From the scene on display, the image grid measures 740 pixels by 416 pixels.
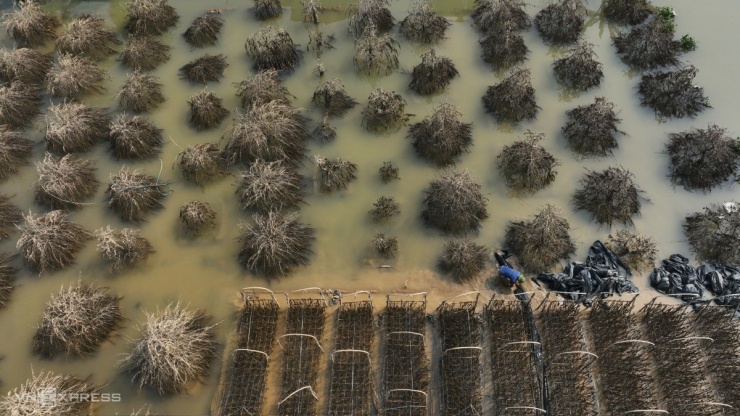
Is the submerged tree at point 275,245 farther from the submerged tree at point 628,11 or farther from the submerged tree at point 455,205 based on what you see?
the submerged tree at point 628,11

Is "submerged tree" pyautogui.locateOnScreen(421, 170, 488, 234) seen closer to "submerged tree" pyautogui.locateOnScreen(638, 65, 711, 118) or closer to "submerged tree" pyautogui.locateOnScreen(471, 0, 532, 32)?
"submerged tree" pyautogui.locateOnScreen(471, 0, 532, 32)

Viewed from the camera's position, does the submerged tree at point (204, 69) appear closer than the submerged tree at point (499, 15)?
Yes

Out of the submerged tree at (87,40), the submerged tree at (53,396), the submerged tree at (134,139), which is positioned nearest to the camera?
the submerged tree at (53,396)

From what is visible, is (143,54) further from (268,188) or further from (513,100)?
(513,100)

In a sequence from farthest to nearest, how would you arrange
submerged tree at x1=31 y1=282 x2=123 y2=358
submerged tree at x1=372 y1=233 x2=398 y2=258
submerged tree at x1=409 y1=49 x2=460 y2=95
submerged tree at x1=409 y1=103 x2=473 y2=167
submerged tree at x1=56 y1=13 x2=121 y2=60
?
1. submerged tree at x1=56 y1=13 x2=121 y2=60
2. submerged tree at x1=409 y1=49 x2=460 y2=95
3. submerged tree at x1=409 y1=103 x2=473 y2=167
4. submerged tree at x1=372 y1=233 x2=398 y2=258
5. submerged tree at x1=31 y1=282 x2=123 y2=358

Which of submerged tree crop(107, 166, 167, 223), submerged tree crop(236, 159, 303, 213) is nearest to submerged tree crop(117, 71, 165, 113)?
submerged tree crop(107, 166, 167, 223)

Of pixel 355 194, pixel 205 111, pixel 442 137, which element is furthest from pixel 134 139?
pixel 442 137

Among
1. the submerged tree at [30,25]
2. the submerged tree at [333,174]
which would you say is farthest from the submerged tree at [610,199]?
the submerged tree at [30,25]
